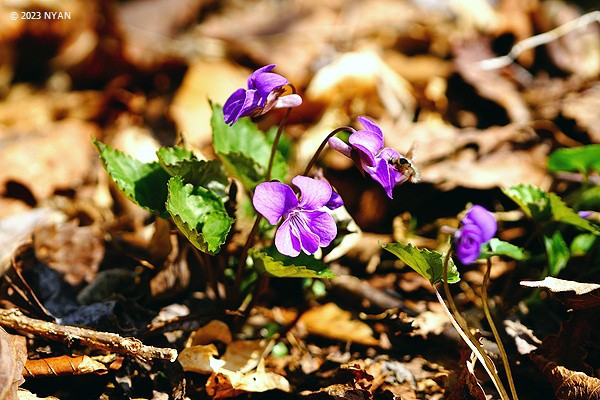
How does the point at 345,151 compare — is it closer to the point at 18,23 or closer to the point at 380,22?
the point at 380,22

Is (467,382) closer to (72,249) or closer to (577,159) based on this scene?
(577,159)

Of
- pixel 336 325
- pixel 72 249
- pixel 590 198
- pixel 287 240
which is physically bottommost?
pixel 336 325

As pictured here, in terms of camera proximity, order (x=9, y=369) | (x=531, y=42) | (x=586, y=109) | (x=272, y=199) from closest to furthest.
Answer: (x=9, y=369) < (x=272, y=199) < (x=586, y=109) < (x=531, y=42)

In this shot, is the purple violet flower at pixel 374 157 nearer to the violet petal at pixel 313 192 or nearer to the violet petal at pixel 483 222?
the violet petal at pixel 313 192

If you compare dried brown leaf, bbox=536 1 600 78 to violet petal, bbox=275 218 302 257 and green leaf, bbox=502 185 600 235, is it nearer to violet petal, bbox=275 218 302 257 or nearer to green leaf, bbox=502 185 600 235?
green leaf, bbox=502 185 600 235

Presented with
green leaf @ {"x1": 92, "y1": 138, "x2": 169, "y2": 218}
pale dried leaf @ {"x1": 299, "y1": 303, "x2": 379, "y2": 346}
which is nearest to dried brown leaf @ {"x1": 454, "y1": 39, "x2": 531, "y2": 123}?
pale dried leaf @ {"x1": 299, "y1": 303, "x2": 379, "y2": 346}

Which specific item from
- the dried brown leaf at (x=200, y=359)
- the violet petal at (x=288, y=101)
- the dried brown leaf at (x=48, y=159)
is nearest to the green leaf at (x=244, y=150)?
the violet petal at (x=288, y=101)

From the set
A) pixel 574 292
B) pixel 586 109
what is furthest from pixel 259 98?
pixel 586 109
